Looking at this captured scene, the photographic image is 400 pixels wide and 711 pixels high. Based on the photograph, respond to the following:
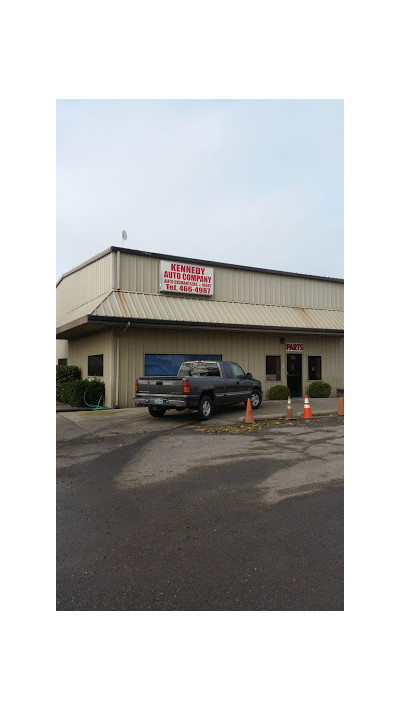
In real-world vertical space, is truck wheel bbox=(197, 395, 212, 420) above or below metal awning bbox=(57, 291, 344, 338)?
below

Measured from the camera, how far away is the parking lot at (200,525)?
3.22m

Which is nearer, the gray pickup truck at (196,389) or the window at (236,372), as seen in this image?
the gray pickup truck at (196,389)

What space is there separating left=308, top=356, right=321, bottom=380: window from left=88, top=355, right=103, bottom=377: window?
1047cm

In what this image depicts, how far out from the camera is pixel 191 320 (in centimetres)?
1702

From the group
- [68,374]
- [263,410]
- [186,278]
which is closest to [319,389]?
[263,410]

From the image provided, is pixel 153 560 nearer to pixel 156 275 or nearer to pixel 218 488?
pixel 218 488

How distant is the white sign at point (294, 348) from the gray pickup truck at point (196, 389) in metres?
6.23

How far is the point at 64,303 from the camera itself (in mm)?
22891

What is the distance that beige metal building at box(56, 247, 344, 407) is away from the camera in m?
16.3

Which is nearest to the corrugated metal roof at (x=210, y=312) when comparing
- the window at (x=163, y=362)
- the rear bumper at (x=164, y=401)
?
the window at (x=163, y=362)

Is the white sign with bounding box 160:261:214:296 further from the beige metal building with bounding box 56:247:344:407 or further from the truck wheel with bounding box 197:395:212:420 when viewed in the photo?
the truck wheel with bounding box 197:395:212:420

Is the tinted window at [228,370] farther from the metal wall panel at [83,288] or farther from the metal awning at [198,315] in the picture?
the metal wall panel at [83,288]

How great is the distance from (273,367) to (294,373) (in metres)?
1.38

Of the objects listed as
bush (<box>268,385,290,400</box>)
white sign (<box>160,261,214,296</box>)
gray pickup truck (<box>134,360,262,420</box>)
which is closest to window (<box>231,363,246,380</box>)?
gray pickup truck (<box>134,360,262,420</box>)
